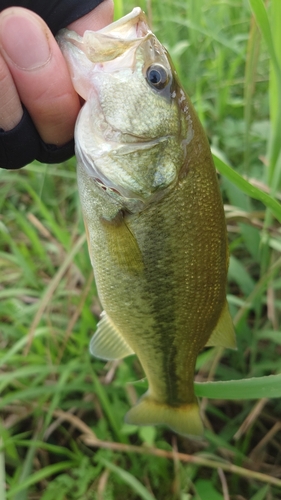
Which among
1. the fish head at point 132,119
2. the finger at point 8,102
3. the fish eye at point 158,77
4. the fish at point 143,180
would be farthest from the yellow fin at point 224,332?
the finger at point 8,102

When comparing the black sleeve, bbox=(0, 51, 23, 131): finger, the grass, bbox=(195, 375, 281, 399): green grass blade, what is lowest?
the grass

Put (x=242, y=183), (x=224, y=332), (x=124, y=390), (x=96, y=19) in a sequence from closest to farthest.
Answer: (x=96, y=19) → (x=242, y=183) → (x=224, y=332) → (x=124, y=390)

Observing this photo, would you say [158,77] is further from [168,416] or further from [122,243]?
[168,416]

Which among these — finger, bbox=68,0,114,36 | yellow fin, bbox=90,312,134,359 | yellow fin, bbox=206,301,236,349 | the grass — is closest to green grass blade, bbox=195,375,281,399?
the grass

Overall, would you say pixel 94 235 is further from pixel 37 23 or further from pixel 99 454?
pixel 99 454

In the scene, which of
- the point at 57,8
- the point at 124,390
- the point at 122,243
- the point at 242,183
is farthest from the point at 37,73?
the point at 124,390

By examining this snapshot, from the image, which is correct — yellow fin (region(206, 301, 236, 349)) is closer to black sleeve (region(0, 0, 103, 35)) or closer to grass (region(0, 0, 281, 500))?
grass (region(0, 0, 281, 500))

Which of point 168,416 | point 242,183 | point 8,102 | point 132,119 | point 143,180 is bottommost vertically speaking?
point 168,416
